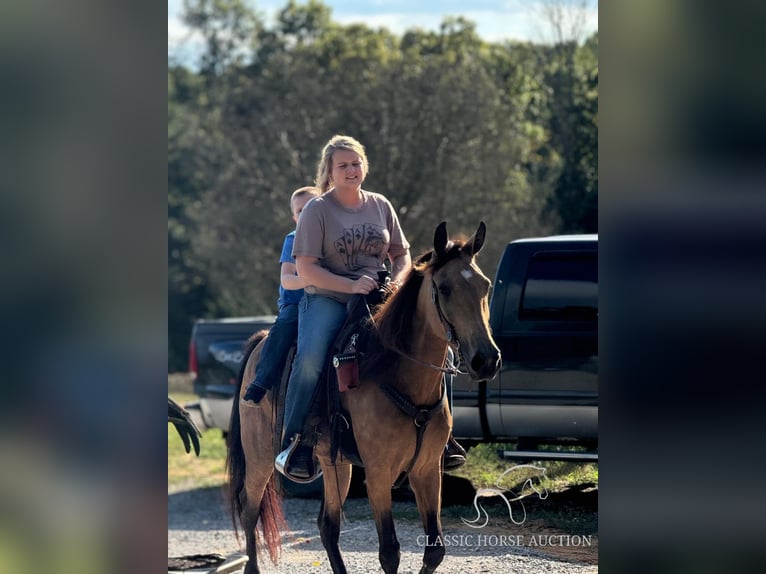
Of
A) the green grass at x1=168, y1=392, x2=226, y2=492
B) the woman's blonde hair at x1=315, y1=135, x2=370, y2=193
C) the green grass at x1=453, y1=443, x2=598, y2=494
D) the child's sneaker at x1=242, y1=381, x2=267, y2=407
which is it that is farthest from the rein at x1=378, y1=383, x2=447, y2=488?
the green grass at x1=168, y1=392, x2=226, y2=492

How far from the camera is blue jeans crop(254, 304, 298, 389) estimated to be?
6.32 meters

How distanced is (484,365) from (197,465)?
10.2 meters

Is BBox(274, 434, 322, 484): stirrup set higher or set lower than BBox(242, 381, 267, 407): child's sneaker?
lower

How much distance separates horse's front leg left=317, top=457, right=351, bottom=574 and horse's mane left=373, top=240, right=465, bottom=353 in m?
0.95

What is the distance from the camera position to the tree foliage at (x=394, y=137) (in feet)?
51.3

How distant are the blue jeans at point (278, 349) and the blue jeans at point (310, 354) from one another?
1.06ft

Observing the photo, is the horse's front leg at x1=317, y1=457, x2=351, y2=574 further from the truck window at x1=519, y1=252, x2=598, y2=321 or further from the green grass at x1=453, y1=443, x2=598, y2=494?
the truck window at x1=519, y1=252, x2=598, y2=321
